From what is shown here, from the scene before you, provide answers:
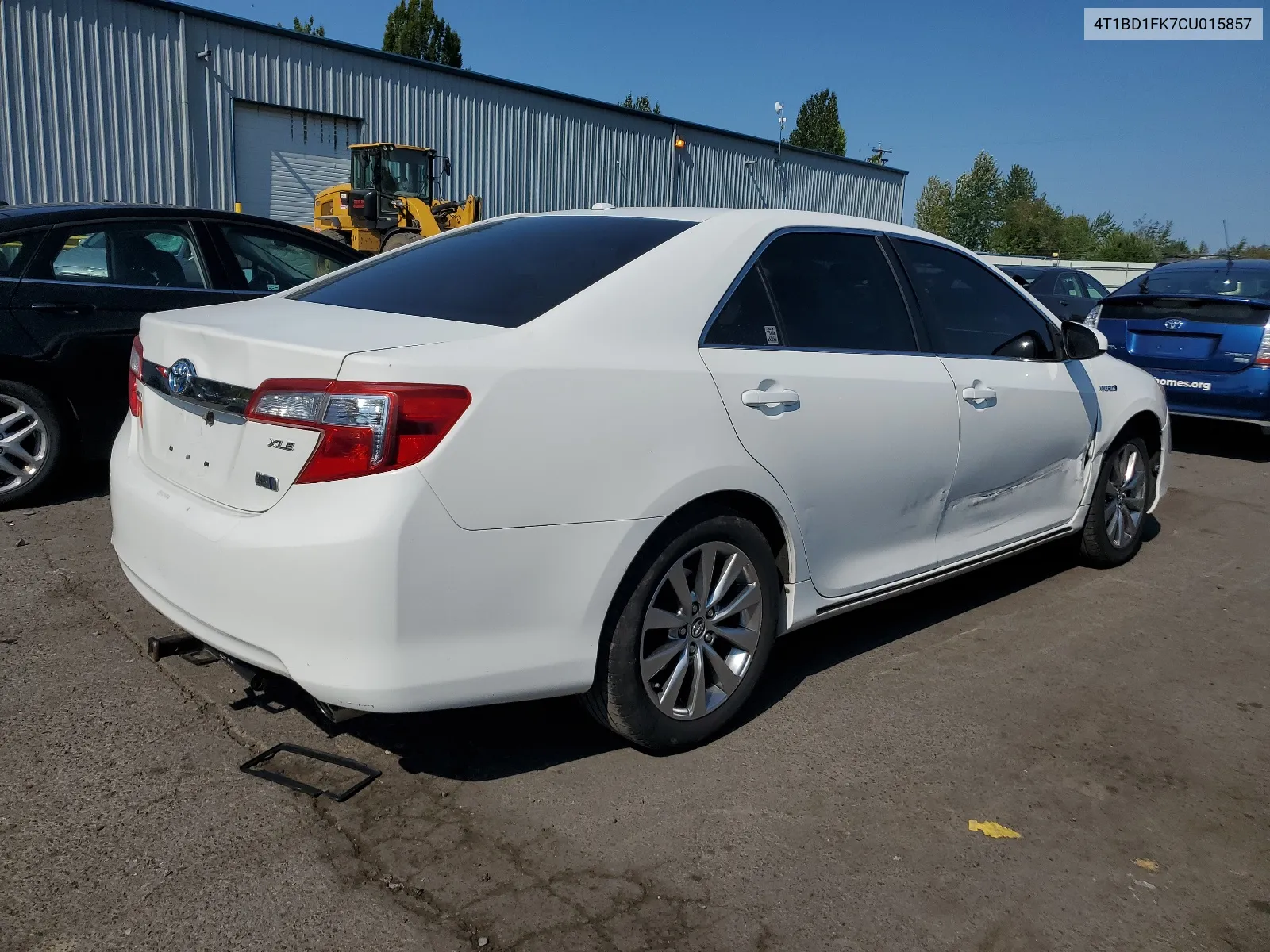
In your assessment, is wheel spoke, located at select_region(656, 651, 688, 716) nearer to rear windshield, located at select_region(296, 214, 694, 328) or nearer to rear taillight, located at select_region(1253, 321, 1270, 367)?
rear windshield, located at select_region(296, 214, 694, 328)

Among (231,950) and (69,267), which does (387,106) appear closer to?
(69,267)

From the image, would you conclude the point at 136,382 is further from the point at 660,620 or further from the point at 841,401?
the point at 841,401

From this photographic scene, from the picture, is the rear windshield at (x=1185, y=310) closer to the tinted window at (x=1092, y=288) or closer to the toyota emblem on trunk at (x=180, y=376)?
the toyota emblem on trunk at (x=180, y=376)

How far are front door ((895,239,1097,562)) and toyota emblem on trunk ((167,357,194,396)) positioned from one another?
2.61m

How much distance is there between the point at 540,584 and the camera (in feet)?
8.87

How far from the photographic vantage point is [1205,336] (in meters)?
8.73

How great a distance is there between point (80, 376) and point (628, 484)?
13.2 feet

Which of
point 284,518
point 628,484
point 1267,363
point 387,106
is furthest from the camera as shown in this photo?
point 387,106

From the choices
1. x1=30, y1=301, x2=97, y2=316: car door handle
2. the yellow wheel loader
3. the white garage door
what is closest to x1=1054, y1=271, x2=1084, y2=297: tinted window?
the yellow wheel loader

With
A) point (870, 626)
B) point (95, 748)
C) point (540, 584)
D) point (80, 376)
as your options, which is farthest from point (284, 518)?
point (80, 376)

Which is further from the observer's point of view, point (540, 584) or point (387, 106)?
point (387, 106)

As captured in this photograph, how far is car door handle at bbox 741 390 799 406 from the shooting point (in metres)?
3.20

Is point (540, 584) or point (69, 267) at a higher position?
point (69, 267)

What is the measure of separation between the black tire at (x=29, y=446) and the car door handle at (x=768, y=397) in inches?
161
